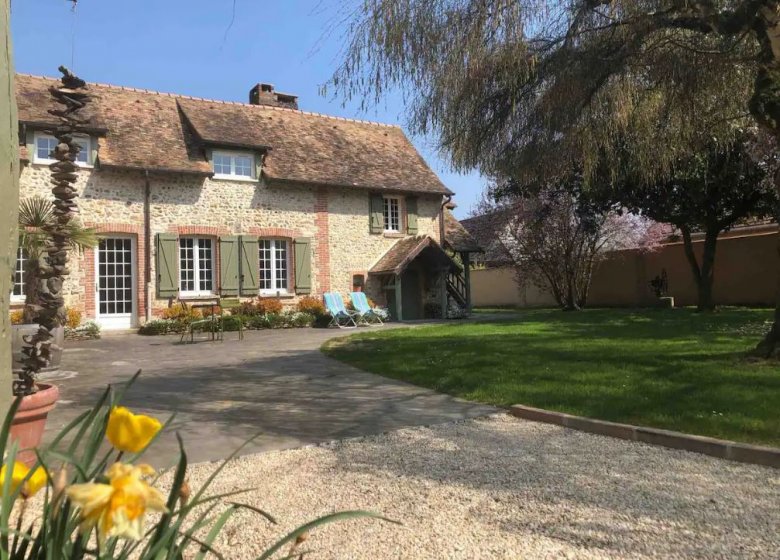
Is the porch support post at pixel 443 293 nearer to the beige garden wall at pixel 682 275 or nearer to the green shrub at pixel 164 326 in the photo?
the green shrub at pixel 164 326

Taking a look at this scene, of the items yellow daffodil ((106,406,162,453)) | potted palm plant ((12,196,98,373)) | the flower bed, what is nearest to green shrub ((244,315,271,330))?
the flower bed

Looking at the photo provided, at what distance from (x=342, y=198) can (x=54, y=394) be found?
14.6 metres

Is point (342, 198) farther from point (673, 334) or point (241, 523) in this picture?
point (241, 523)

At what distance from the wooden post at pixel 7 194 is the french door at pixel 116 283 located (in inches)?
561

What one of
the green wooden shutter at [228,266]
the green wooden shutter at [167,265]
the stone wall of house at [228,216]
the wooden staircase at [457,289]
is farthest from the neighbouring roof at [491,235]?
the green wooden shutter at [167,265]

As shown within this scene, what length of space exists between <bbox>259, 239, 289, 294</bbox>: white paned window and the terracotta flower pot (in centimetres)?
1321

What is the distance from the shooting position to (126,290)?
15.2 m

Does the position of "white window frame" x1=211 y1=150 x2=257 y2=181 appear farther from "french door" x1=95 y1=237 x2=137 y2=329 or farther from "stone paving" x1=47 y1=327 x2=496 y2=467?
"stone paving" x1=47 y1=327 x2=496 y2=467

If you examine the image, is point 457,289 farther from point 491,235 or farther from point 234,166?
point 234,166

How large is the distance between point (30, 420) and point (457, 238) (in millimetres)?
17185

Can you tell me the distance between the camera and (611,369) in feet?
24.1

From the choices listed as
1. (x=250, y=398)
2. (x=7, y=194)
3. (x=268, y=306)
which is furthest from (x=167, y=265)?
(x=7, y=194)

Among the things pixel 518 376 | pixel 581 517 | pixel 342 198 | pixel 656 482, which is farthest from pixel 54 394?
pixel 342 198

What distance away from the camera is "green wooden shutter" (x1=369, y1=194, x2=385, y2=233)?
18.5m
